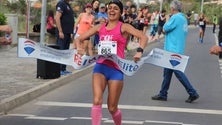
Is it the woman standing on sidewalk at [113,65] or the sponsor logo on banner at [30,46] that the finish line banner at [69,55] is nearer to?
the sponsor logo on banner at [30,46]

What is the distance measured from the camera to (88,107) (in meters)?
9.58

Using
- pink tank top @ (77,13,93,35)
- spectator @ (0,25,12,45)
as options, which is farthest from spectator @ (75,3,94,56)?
spectator @ (0,25,12,45)

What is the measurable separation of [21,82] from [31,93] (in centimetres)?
147

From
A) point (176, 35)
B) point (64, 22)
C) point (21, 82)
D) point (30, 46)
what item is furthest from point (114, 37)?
point (64, 22)

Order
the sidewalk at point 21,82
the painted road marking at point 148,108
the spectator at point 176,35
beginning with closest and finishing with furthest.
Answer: the painted road marking at point 148,108 → the sidewalk at point 21,82 → the spectator at point 176,35

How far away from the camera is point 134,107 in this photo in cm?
967

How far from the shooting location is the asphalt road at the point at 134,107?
27.7ft

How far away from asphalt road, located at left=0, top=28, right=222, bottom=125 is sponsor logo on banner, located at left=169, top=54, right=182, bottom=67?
850 millimetres

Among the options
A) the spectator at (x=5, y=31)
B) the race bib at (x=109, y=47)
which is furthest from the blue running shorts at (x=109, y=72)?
the spectator at (x=5, y=31)

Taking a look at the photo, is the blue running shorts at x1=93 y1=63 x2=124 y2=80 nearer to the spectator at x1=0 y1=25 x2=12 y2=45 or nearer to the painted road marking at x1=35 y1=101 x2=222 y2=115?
the spectator at x1=0 y1=25 x2=12 y2=45

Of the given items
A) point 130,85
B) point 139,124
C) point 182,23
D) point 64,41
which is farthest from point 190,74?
point 139,124

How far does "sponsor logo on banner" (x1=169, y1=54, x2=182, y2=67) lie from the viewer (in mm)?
8773

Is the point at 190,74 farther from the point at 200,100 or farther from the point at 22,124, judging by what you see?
the point at 22,124

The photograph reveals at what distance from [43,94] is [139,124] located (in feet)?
10.5
